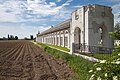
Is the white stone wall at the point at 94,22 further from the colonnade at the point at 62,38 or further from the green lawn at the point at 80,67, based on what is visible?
the colonnade at the point at 62,38

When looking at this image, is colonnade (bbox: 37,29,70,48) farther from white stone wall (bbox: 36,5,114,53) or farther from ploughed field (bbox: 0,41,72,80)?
ploughed field (bbox: 0,41,72,80)

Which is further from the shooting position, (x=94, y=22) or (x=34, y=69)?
(x=94, y=22)

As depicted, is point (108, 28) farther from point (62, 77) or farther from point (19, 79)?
point (19, 79)

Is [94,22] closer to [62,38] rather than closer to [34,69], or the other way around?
[34,69]

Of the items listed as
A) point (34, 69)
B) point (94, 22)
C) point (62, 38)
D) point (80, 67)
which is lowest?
point (34, 69)

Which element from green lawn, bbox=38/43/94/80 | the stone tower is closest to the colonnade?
the stone tower

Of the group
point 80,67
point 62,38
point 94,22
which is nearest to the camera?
point 80,67

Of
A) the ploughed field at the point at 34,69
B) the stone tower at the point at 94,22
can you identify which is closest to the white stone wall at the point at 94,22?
the stone tower at the point at 94,22

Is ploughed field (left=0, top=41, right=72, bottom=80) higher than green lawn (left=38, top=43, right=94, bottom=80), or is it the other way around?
green lawn (left=38, top=43, right=94, bottom=80)

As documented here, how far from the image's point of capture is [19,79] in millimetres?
8602

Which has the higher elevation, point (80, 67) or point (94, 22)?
point (94, 22)

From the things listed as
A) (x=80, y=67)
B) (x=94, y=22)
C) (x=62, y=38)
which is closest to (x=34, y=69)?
(x=80, y=67)

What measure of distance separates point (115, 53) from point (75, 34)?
16.3 metres

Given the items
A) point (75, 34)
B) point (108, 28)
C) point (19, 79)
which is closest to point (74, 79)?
point (19, 79)
